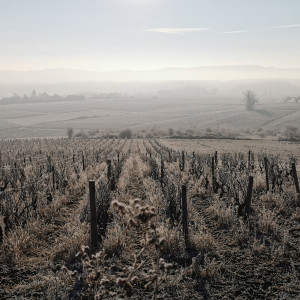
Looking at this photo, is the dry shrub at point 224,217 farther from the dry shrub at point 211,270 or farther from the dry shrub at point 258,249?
the dry shrub at point 211,270

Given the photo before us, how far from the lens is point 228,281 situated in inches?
208

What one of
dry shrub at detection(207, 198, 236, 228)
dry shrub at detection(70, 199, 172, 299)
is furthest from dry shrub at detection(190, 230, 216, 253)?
dry shrub at detection(207, 198, 236, 228)

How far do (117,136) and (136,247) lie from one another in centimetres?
5251

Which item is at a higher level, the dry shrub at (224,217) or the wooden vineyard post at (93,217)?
the wooden vineyard post at (93,217)

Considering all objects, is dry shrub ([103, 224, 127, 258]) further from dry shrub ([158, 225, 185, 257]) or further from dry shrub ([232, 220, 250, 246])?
dry shrub ([232, 220, 250, 246])

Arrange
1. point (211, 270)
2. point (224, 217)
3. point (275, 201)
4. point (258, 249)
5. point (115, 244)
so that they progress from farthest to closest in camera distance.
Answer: point (275, 201) < point (224, 217) < point (115, 244) < point (258, 249) < point (211, 270)

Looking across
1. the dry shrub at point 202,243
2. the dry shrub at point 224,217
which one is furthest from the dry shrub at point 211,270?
the dry shrub at point 224,217

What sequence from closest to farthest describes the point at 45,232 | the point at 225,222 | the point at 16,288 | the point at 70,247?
the point at 16,288 < the point at 70,247 < the point at 45,232 < the point at 225,222

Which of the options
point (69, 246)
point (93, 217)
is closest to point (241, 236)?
point (93, 217)

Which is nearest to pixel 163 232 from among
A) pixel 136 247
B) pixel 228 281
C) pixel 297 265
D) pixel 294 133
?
pixel 136 247

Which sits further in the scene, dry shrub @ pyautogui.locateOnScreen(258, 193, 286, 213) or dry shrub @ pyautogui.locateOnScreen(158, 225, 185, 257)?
dry shrub @ pyautogui.locateOnScreen(258, 193, 286, 213)

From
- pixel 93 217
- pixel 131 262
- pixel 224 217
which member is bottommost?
pixel 131 262

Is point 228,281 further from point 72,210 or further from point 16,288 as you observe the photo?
point 72,210

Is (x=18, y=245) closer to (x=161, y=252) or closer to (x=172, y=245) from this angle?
(x=161, y=252)
